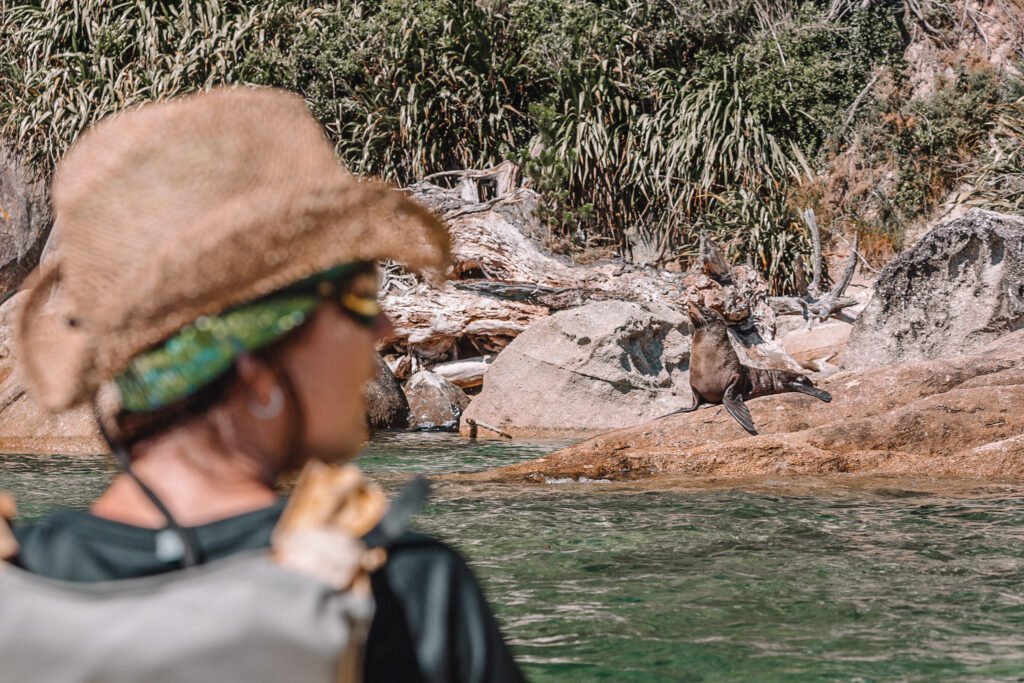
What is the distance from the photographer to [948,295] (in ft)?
40.7

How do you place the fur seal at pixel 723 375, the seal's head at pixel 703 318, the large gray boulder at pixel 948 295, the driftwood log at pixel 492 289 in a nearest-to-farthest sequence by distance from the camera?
1. the fur seal at pixel 723 375
2. the seal's head at pixel 703 318
3. the large gray boulder at pixel 948 295
4. the driftwood log at pixel 492 289

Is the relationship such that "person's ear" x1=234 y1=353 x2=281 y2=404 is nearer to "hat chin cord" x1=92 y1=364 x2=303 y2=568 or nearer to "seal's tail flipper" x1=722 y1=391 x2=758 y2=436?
"hat chin cord" x1=92 y1=364 x2=303 y2=568

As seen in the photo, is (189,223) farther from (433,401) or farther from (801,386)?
(433,401)

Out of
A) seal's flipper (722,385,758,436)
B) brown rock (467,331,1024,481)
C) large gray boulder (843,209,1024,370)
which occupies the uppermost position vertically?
large gray boulder (843,209,1024,370)

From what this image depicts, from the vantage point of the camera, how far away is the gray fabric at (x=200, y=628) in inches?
35.5

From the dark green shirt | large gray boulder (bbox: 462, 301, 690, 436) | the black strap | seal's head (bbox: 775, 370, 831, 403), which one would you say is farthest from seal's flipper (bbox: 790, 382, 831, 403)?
the black strap

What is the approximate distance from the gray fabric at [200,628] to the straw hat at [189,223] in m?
0.20

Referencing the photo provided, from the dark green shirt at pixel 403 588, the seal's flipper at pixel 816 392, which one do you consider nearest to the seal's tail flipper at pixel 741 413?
the seal's flipper at pixel 816 392

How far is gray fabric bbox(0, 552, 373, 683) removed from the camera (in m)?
0.90

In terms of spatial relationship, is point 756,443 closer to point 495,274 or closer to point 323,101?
point 495,274

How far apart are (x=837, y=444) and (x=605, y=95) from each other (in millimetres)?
10923

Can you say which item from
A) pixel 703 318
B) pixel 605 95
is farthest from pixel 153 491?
pixel 605 95

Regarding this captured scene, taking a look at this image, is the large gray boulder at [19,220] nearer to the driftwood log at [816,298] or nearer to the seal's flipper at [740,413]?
the driftwood log at [816,298]

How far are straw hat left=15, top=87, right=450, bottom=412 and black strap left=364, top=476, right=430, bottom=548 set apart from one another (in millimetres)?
205
